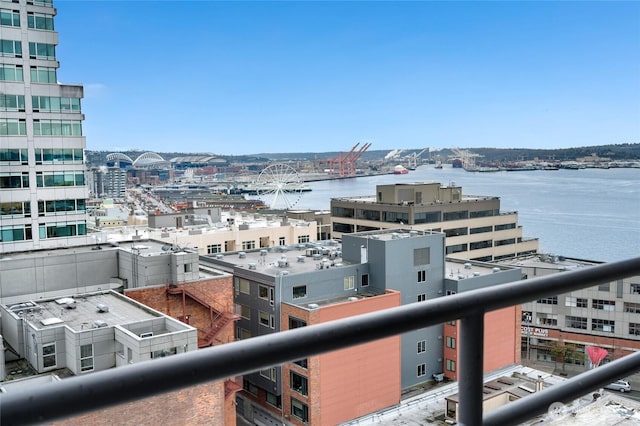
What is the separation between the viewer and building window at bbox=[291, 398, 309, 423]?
11.9 meters

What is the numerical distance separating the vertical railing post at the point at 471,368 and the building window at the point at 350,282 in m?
13.3

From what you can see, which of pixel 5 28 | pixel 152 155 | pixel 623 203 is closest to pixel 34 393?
pixel 5 28

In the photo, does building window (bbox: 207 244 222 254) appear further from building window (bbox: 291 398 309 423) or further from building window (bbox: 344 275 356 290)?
building window (bbox: 291 398 309 423)

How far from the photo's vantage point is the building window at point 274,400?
12.5 m

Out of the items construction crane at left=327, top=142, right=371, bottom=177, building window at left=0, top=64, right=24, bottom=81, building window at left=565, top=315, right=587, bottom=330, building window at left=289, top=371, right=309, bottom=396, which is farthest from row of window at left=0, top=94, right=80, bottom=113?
construction crane at left=327, top=142, right=371, bottom=177

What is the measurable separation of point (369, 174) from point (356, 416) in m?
98.2

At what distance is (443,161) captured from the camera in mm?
123625

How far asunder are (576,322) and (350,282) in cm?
856

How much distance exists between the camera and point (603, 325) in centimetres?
1836

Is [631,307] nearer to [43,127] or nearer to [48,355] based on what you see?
[48,355]

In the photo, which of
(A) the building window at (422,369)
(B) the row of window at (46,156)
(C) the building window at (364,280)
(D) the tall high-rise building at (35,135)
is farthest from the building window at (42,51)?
(A) the building window at (422,369)

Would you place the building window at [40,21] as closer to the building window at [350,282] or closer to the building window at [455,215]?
the building window at [350,282]

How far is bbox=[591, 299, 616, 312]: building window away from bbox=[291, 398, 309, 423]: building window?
34.9 ft

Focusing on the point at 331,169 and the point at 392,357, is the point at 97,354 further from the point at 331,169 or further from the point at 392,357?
the point at 331,169
